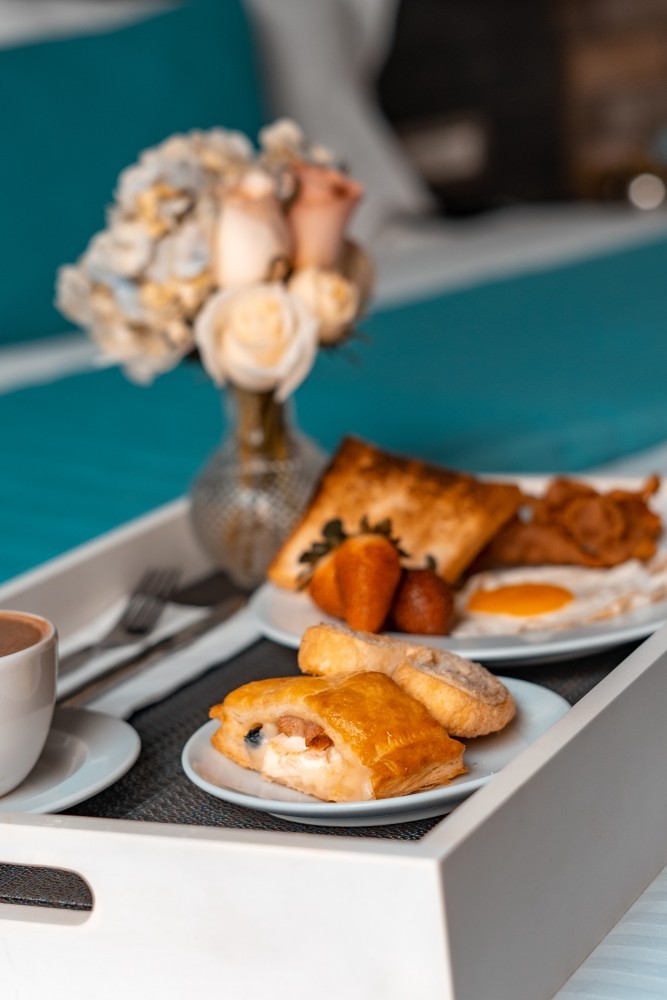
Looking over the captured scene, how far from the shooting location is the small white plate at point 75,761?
772mm

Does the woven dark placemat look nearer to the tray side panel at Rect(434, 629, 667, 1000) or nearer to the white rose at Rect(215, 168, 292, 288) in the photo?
the tray side panel at Rect(434, 629, 667, 1000)

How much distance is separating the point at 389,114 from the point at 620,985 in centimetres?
424

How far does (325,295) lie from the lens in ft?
3.90

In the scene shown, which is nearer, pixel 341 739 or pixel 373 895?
pixel 373 895

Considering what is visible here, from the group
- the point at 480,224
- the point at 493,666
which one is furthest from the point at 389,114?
the point at 493,666

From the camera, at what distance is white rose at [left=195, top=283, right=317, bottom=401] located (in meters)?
1.15

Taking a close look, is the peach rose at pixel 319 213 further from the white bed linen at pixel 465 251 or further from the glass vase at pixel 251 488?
the white bed linen at pixel 465 251

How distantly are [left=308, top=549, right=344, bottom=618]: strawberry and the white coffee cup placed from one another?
0.26 meters

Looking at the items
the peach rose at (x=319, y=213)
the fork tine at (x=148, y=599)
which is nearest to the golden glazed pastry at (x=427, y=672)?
the fork tine at (x=148, y=599)

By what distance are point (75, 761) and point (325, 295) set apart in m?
0.52

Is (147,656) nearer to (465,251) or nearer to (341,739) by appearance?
(341,739)

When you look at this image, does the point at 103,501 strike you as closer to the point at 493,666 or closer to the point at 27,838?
the point at 493,666

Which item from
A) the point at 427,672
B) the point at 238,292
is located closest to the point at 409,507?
the point at 238,292

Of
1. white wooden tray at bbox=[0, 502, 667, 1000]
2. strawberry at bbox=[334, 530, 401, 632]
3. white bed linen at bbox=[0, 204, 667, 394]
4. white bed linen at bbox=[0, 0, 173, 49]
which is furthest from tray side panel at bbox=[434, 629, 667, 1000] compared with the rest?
white bed linen at bbox=[0, 0, 173, 49]
